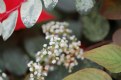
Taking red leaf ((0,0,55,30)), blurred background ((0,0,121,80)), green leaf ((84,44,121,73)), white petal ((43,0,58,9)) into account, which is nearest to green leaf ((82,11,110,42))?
blurred background ((0,0,121,80))

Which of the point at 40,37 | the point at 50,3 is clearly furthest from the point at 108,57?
the point at 40,37

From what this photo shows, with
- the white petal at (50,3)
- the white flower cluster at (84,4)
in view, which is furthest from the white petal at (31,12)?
the white flower cluster at (84,4)

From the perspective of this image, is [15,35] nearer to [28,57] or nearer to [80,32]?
A: [28,57]

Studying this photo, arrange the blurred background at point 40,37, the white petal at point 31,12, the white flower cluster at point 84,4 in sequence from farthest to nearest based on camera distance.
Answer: the blurred background at point 40,37 → the white flower cluster at point 84,4 → the white petal at point 31,12

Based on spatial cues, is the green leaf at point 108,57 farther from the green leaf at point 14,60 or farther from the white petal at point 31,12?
the green leaf at point 14,60

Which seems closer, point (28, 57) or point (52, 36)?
point (52, 36)

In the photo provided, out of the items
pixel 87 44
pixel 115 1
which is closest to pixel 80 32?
pixel 87 44
